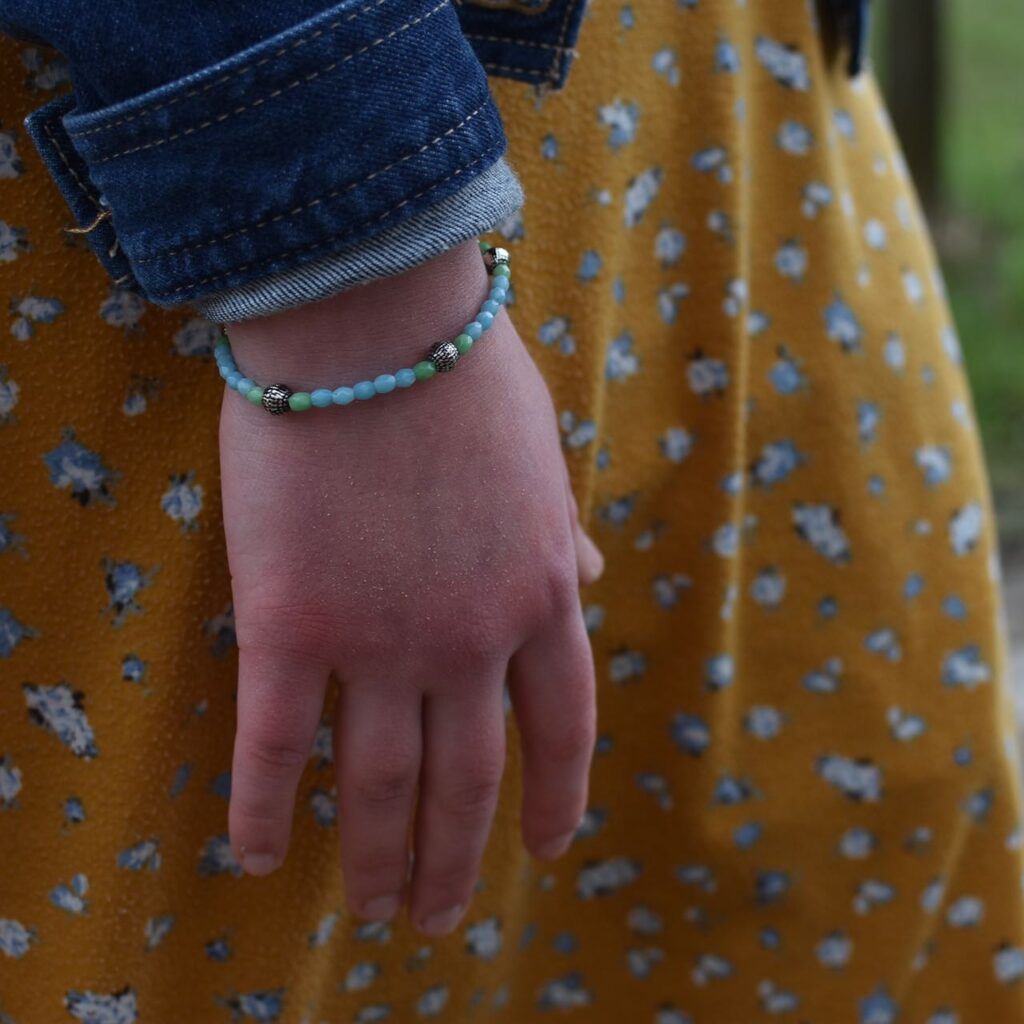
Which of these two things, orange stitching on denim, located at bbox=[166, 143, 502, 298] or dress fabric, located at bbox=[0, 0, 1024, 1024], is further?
dress fabric, located at bbox=[0, 0, 1024, 1024]

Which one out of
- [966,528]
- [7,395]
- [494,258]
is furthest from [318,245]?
[966,528]

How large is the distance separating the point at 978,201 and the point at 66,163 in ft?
13.7

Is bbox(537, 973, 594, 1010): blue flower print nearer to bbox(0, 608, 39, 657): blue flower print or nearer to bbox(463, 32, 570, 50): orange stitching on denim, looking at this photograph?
bbox(0, 608, 39, 657): blue flower print

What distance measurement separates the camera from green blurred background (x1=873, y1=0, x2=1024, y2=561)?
3168mm

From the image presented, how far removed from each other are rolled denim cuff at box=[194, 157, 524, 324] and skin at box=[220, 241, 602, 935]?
13mm

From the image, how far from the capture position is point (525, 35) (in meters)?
0.77

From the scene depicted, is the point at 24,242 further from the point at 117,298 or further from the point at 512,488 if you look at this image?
the point at 512,488

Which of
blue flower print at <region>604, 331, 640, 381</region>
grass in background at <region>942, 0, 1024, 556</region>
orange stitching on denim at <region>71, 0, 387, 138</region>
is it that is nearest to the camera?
orange stitching on denim at <region>71, 0, 387, 138</region>

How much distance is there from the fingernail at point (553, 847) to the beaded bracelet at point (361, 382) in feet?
1.11

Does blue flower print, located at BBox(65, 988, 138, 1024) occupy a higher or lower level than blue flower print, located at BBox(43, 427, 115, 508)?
lower

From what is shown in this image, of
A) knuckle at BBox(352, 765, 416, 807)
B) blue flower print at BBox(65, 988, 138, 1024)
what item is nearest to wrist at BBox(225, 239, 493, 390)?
knuckle at BBox(352, 765, 416, 807)

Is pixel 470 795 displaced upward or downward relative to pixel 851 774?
upward

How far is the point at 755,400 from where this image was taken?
3.33 feet

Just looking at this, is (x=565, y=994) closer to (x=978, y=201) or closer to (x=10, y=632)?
(x=10, y=632)
